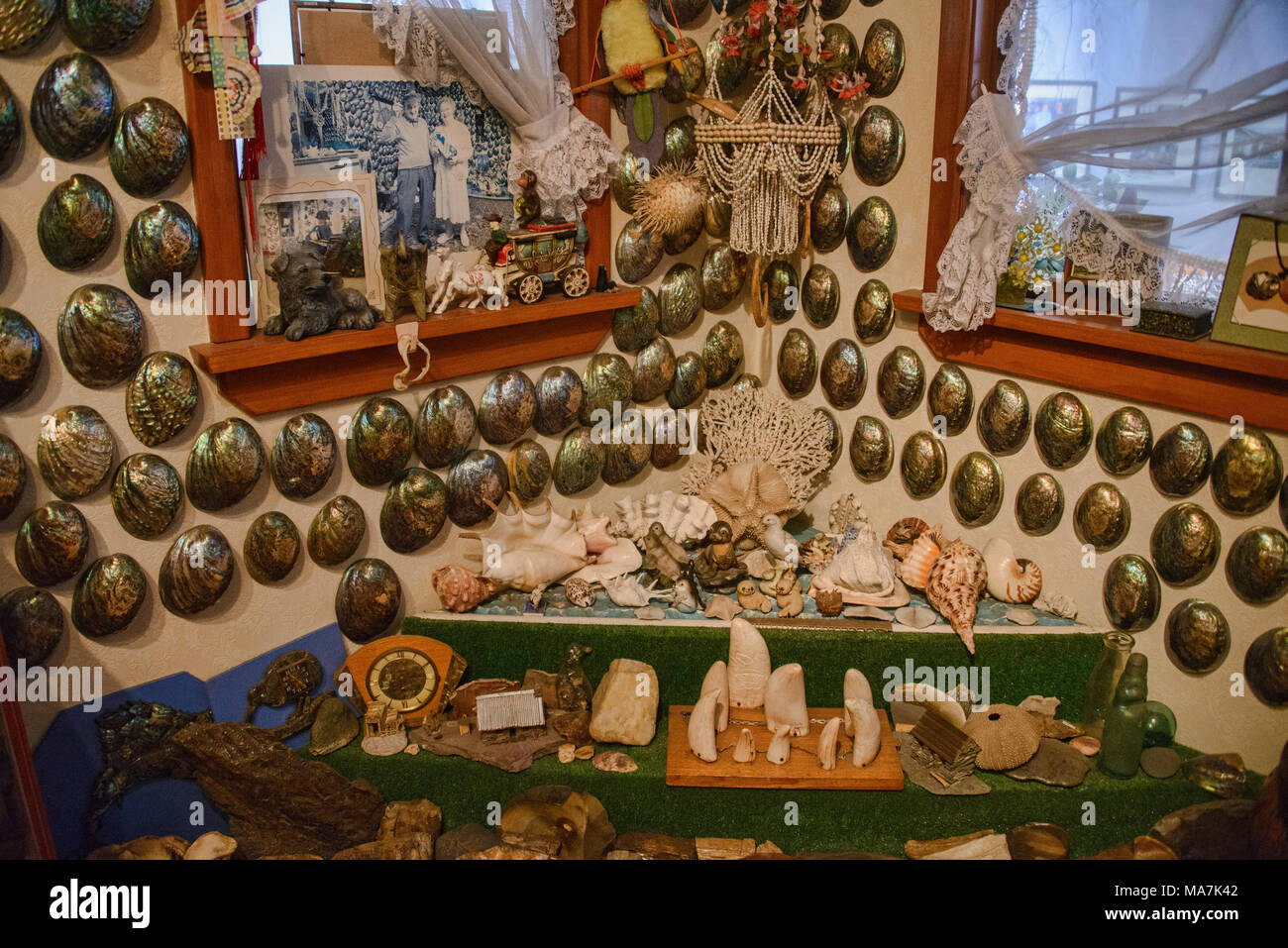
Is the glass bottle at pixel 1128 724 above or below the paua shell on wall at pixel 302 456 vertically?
below

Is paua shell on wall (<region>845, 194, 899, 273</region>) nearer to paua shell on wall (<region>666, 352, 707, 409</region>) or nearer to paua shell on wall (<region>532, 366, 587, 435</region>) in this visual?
paua shell on wall (<region>666, 352, 707, 409</region>)

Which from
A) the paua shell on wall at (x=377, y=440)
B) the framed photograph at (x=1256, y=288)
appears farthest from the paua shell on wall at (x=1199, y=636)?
the paua shell on wall at (x=377, y=440)

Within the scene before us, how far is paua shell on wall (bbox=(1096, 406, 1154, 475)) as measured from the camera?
3.21 metres

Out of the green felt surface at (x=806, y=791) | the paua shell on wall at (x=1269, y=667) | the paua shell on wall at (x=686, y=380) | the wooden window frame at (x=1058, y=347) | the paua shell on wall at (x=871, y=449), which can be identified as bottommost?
the green felt surface at (x=806, y=791)

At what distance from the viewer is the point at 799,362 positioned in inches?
158

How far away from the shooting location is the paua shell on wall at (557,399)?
3.66m

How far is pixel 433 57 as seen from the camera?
3129 millimetres

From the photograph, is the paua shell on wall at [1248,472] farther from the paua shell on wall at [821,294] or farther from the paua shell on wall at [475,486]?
the paua shell on wall at [475,486]

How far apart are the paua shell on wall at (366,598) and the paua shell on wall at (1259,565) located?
2.53m

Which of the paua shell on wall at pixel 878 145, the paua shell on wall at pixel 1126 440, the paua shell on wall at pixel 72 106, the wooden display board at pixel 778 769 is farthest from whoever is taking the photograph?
the paua shell on wall at pixel 878 145

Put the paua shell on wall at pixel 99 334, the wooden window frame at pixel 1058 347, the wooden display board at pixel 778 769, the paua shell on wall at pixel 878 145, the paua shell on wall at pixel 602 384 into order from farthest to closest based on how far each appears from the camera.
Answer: the paua shell on wall at pixel 602 384 < the paua shell on wall at pixel 878 145 < the wooden display board at pixel 778 769 < the wooden window frame at pixel 1058 347 < the paua shell on wall at pixel 99 334

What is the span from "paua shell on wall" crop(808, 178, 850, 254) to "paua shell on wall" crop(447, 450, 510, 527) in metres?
1.40

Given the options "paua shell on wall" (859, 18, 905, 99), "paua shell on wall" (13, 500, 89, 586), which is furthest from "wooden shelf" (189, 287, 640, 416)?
"paua shell on wall" (859, 18, 905, 99)

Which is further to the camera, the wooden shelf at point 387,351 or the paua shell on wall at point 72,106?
the wooden shelf at point 387,351
